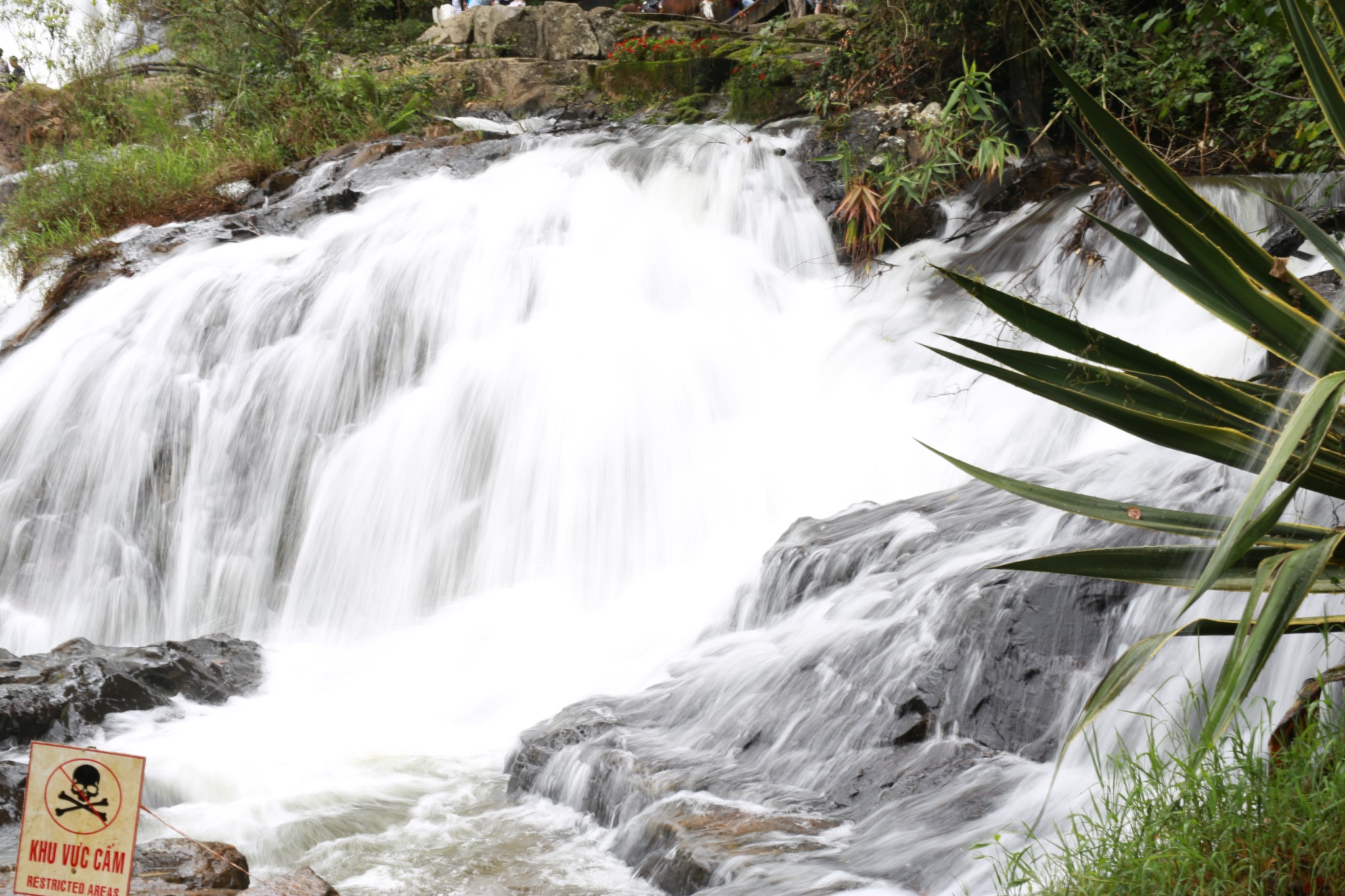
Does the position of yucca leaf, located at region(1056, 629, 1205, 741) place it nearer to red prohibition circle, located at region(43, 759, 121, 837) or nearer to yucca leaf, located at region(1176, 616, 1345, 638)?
yucca leaf, located at region(1176, 616, 1345, 638)

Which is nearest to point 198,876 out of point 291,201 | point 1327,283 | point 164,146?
point 1327,283

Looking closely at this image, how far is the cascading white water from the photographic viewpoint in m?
4.36

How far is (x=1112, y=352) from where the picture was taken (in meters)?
2.54

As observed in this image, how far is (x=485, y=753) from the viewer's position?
4.46 meters

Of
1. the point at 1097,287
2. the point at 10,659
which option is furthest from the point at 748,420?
the point at 10,659

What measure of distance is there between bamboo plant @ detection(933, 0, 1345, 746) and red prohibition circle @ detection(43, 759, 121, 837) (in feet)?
5.79

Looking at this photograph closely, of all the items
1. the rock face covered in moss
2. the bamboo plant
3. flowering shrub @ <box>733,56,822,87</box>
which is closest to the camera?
the bamboo plant

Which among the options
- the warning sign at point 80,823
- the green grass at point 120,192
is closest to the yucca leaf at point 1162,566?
the warning sign at point 80,823

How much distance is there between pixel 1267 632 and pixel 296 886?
7.45 ft

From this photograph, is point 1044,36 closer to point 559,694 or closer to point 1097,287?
point 1097,287

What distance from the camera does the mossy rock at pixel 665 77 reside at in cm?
1236

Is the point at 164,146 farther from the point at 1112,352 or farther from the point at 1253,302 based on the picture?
the point at 1253,302

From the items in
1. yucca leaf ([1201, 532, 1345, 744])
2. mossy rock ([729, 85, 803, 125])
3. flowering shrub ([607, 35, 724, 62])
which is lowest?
yucca leaf ([1201, 532, 1345, 744])

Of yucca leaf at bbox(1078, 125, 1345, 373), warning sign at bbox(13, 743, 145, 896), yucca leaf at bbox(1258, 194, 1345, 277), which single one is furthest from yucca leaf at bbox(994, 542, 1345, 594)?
warning sign at bbox(13, 743, 145, 896)
